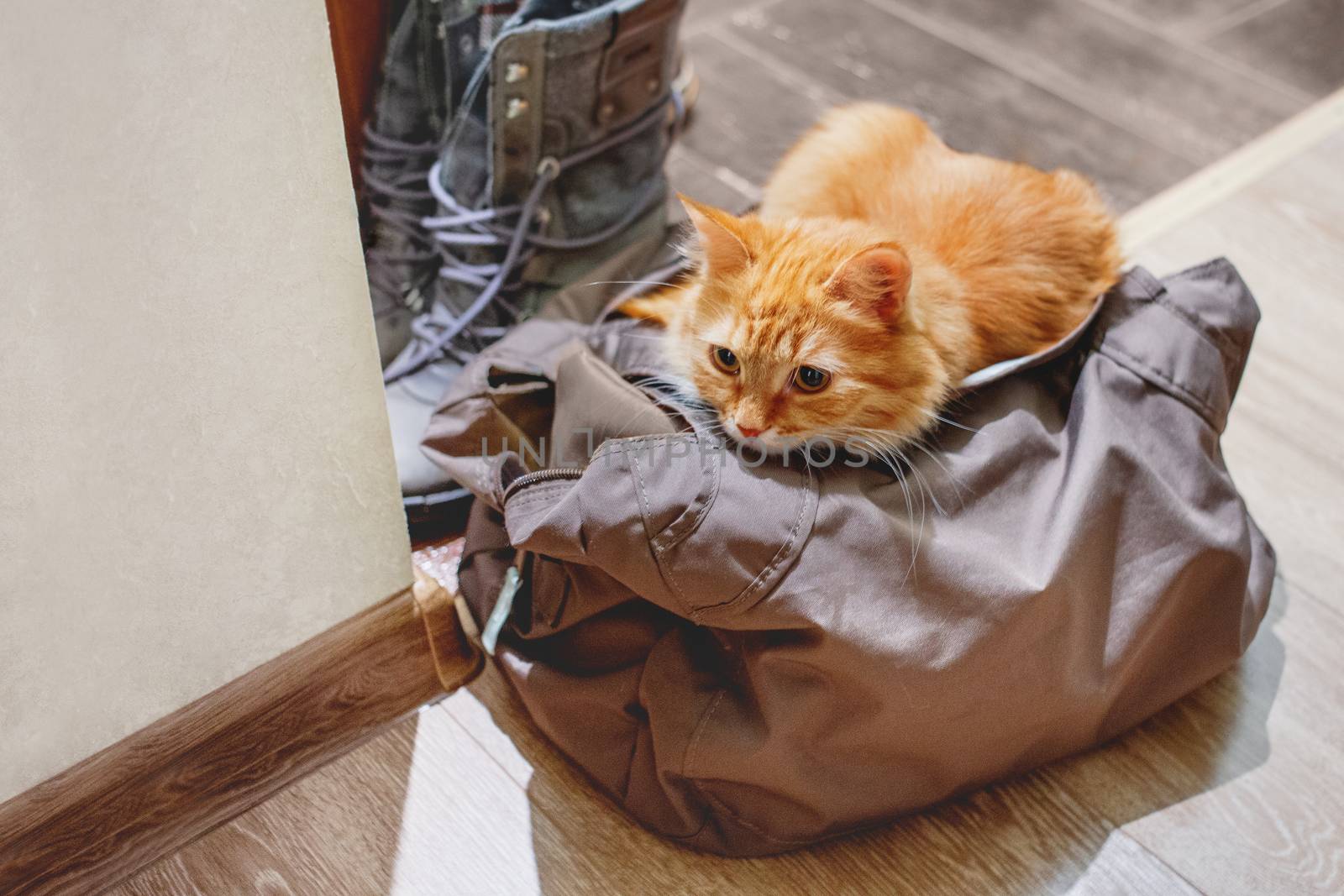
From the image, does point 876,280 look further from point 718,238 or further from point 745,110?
point 745,110

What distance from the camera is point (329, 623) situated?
96 cm

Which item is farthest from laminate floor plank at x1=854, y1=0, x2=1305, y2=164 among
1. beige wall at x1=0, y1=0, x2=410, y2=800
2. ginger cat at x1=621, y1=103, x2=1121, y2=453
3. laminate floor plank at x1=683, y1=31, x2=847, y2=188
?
beige wall at x1=0, y1=0, x2=410, y2=800

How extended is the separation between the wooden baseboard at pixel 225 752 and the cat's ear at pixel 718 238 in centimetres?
41

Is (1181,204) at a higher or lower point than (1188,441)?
lower

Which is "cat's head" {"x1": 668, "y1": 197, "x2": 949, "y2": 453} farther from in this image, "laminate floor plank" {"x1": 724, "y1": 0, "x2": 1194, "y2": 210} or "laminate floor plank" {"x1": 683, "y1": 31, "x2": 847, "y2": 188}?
"laminate floor plank" {"x1": 724, "y1": 0, "x2": 1194, "y2": 210}

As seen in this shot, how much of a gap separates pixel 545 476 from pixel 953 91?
4.17 feet

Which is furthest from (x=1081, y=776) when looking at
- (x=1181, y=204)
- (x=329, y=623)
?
(x=1181, y=204)

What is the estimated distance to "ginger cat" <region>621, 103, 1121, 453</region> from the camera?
860 millimetres

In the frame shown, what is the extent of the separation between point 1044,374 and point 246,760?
30.9 inches

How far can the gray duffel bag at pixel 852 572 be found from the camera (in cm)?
82

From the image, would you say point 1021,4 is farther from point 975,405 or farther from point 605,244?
point 975,405

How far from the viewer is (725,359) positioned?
0.91 meters

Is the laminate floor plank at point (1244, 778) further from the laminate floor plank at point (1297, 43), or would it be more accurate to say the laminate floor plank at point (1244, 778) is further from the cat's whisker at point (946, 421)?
the laminate floor plank at point (1297, 43)

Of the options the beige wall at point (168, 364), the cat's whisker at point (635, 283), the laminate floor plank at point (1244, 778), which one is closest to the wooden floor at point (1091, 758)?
the laminate floor plank at point (1244, 778)
